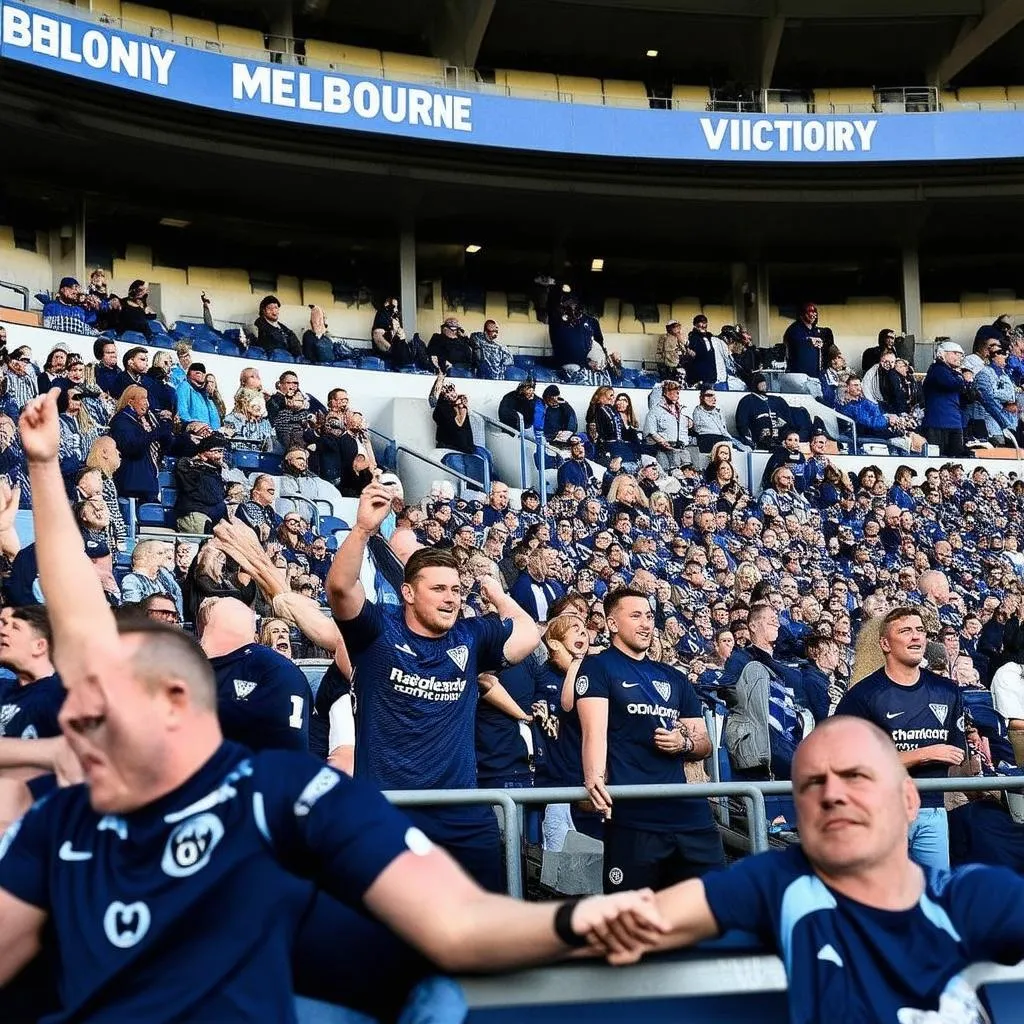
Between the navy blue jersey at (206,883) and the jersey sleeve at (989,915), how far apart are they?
3.32 feet

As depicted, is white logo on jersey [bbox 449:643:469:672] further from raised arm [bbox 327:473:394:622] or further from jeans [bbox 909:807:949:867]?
jeans [bbox 909:807:949:867]

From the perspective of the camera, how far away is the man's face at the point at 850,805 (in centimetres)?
259

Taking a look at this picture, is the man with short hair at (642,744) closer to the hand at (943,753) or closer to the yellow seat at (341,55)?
the hand at (943,753)

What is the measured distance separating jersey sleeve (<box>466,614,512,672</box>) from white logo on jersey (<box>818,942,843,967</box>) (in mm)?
3070

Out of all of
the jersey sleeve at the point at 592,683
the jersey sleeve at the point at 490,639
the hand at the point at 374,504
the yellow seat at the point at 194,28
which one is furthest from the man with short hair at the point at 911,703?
the yellow seat at the point at 194,28

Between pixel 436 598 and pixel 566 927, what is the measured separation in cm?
313

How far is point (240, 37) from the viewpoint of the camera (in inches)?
810

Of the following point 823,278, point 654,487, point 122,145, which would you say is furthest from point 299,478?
point 823,278

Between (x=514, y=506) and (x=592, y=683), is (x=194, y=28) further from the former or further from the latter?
(x=592, y=683)

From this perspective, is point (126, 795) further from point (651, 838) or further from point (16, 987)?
point (651, 838)

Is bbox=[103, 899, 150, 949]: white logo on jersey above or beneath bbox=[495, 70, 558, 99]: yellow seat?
beneath

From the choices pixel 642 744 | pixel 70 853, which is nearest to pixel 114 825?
pixel 70 853

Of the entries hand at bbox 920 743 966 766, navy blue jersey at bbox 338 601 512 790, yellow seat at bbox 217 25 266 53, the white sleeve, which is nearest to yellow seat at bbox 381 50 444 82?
yellow seat at bbox 217 25 266 53

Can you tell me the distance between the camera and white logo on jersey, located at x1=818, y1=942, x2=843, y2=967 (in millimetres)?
2566
